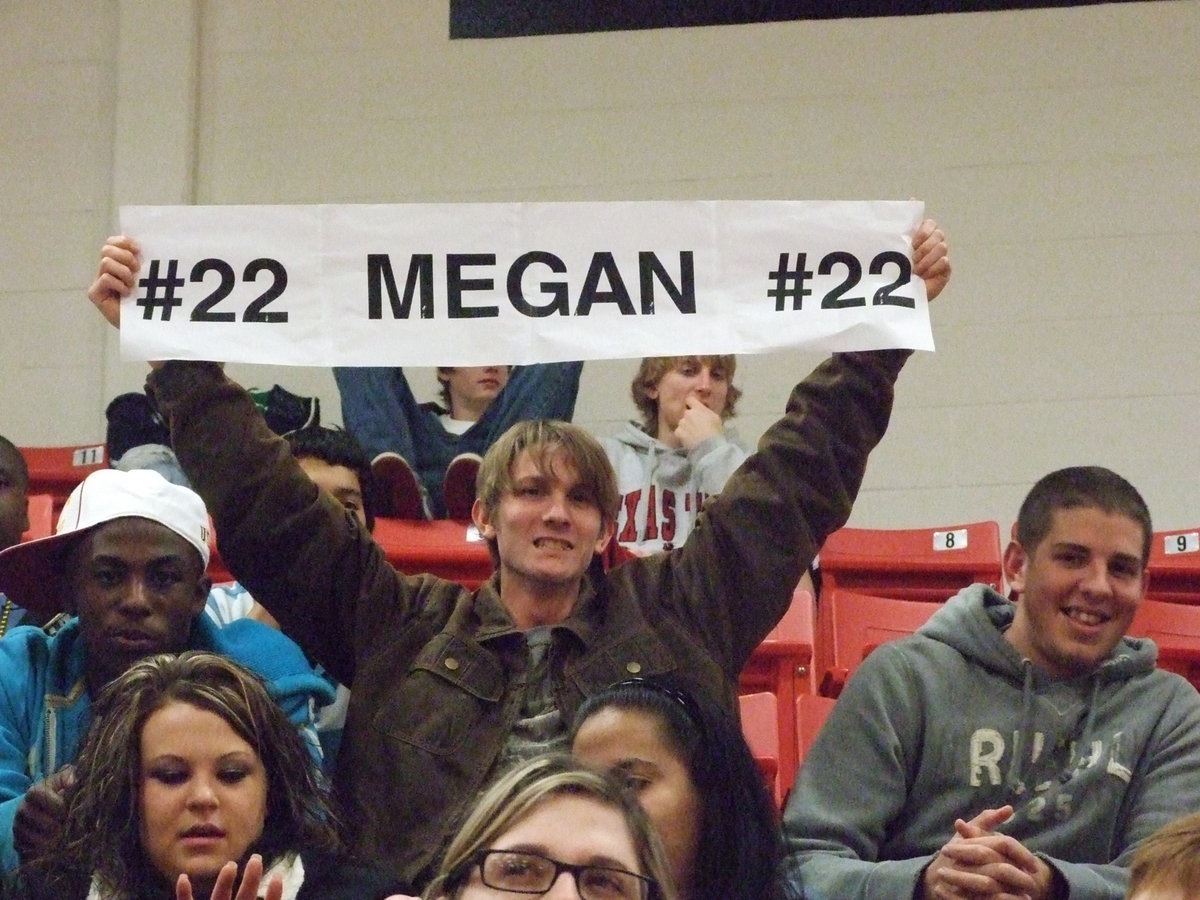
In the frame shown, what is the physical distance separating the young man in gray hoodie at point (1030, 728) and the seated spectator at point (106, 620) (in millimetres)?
794

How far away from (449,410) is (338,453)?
1633 millimetres

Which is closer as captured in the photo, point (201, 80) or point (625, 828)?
point (625, 828)

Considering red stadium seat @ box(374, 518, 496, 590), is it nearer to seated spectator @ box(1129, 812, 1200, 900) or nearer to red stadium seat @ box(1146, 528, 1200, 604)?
red stadium seat @ box(1146, 528, 1200, 604)

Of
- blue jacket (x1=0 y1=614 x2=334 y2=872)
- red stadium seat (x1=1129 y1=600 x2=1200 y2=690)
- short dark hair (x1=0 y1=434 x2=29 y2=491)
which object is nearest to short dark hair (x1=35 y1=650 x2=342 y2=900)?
blue jacket (x1=0 y1=614 x2=334 y2=872)

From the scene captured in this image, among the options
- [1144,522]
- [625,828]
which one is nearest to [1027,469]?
[1144,522]

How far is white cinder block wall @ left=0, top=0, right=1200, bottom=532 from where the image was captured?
19.1 ft

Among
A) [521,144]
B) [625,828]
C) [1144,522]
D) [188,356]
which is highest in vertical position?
[521,144]

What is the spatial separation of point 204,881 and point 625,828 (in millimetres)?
874

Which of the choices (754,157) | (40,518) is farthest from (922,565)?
(40,518)

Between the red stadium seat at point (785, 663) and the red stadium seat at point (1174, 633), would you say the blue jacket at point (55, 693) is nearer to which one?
the red stadium seat at point (785, 663)

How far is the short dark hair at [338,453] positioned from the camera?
3697mm

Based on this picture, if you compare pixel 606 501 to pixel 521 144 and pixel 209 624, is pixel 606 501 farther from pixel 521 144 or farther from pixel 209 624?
pixel 521 144

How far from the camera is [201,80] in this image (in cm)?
639

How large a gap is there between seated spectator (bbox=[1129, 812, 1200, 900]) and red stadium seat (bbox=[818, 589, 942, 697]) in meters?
2.12
